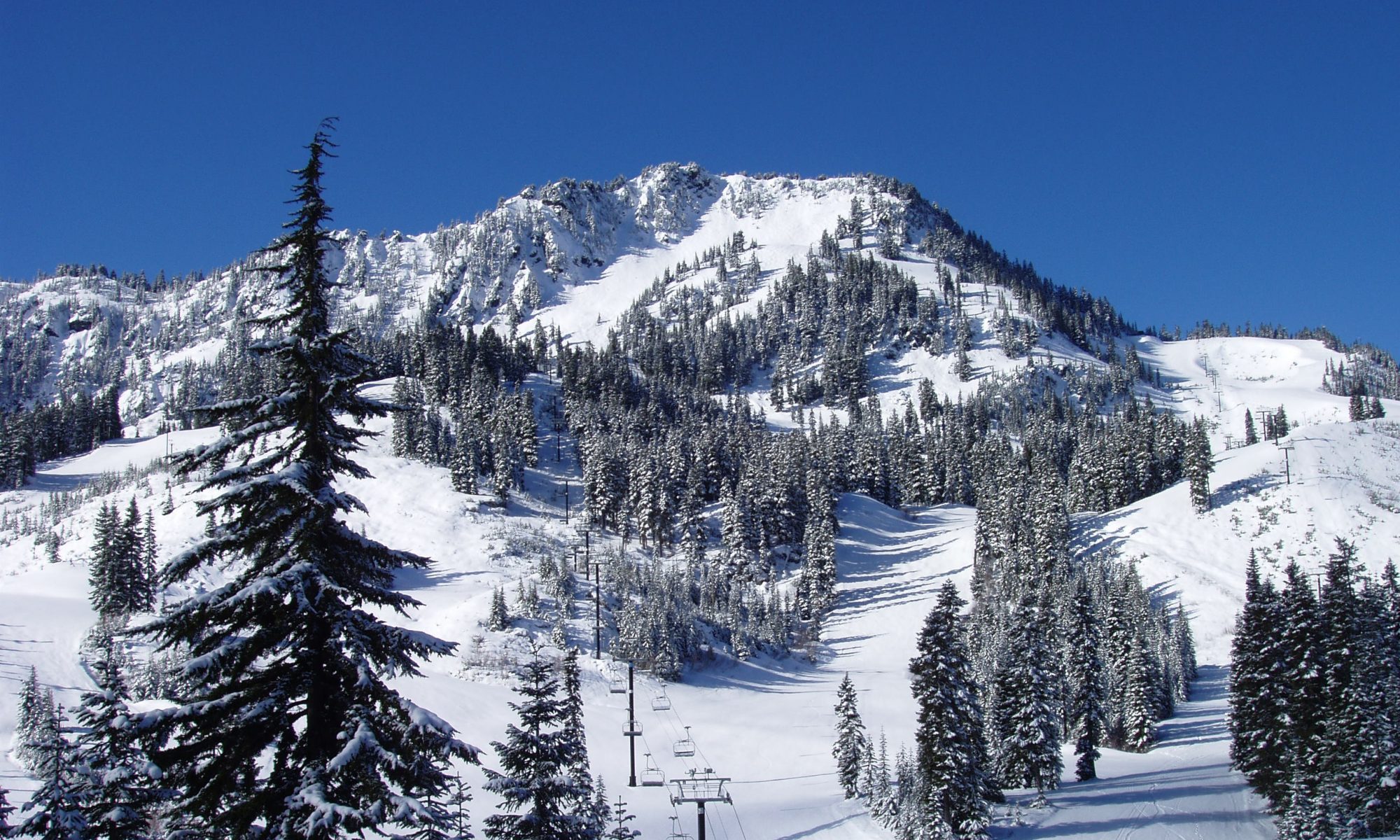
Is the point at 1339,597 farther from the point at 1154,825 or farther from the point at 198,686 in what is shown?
the point at 198,686

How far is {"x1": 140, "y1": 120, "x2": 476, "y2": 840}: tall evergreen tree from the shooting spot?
9.19 metres

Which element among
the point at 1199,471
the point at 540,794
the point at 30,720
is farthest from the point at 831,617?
the point at 540,794

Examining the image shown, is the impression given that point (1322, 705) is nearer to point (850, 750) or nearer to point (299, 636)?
point (850, 750)

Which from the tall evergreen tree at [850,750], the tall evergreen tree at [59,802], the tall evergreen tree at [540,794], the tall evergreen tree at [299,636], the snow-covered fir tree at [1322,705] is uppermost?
the tall evergreen tree at [299,636]

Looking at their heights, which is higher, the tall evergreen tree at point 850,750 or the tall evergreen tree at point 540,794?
the tall evergreen tree at point 540,794

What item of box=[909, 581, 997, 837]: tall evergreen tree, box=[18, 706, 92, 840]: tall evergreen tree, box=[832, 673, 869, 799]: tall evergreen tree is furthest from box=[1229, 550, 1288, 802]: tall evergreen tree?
box=[18, 706, 92, 840]: tall evergreen tree

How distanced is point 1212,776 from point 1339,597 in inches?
624

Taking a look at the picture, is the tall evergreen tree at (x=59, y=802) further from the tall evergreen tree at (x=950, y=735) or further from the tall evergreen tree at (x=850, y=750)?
the tall evergreen tree at (x=850, y=750)

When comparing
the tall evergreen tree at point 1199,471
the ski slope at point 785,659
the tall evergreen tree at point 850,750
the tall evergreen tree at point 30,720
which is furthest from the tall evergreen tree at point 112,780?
the tall evergreen tree at point 1199,471

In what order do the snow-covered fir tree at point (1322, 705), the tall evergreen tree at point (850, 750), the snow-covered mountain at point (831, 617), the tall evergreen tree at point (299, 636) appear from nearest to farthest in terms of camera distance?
the tall evergreen tree at point (299, 636), the snow-covered fir tree at point (1322, 705), the snow-covered mountain at point (831, 617), the tall evergreen tree at point (850, 750)

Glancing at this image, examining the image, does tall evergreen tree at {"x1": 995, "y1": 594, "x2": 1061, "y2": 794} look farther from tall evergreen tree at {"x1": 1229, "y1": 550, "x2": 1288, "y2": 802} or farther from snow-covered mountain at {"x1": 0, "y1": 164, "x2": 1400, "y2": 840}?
tall evergreen tree at {"x1": 1229, "y1": 550, "x2": 1288, "y2": 802}

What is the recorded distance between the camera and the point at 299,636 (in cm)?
1005

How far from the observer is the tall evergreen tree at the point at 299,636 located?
9188mm

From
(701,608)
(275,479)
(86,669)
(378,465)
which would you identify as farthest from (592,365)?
(275,479)
